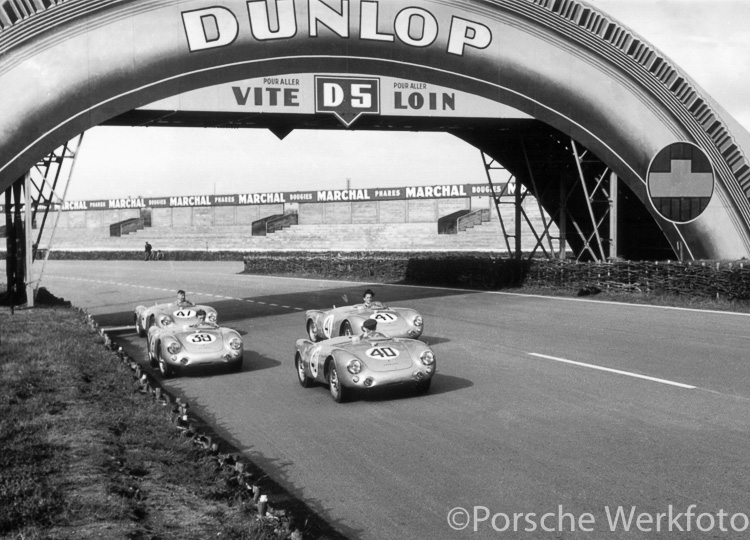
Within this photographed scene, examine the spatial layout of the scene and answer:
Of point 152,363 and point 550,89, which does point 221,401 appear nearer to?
point 152,363

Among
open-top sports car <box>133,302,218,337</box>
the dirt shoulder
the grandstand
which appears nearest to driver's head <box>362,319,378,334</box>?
the dirt shoulder

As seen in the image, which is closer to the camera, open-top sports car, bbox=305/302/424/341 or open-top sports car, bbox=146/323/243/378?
open-top sports car, bbox=146/323/243/378

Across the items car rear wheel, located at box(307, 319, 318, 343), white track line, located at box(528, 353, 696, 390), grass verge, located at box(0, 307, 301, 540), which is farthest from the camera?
car rear wheel, located at box(307, 319, 318, 343)

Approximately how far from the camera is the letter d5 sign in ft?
72.5

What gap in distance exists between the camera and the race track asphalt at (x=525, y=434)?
5816 millimetres

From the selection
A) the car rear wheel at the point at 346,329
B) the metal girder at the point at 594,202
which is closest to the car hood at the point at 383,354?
the car rear wheel at the point at 346,329

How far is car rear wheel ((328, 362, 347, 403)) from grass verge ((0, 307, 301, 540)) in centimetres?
204

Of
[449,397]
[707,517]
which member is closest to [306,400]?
[449,397]

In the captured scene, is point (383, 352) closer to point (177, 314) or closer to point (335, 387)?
point (335, 387)

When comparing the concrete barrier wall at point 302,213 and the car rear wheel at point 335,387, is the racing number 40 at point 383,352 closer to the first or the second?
the car rear wheel at point 335,387

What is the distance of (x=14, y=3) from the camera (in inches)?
754

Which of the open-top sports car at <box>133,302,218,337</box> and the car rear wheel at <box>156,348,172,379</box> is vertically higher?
the open-top sports car at <box>133,302,218,337</box>

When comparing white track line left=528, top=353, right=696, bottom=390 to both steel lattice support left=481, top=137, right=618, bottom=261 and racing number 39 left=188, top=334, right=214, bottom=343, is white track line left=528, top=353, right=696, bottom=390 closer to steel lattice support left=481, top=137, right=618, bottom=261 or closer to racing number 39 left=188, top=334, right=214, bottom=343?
racing number 39 left=188, top=334, right=214, bottom=343

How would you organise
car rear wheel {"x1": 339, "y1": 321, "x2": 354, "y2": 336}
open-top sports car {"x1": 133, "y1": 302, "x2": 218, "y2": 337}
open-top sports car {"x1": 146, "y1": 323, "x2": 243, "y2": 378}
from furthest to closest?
1. open-top sports car {"x1": 133, "y1": 302, "x2": 218, "y2": 337}
2. car rear wheel {"x1": 339, "y1": 321, "x2": 354, "y2": 336}
3. open-top sports car {"x1": 146, "y1": 323, "x2": 243, "y2": 378}
